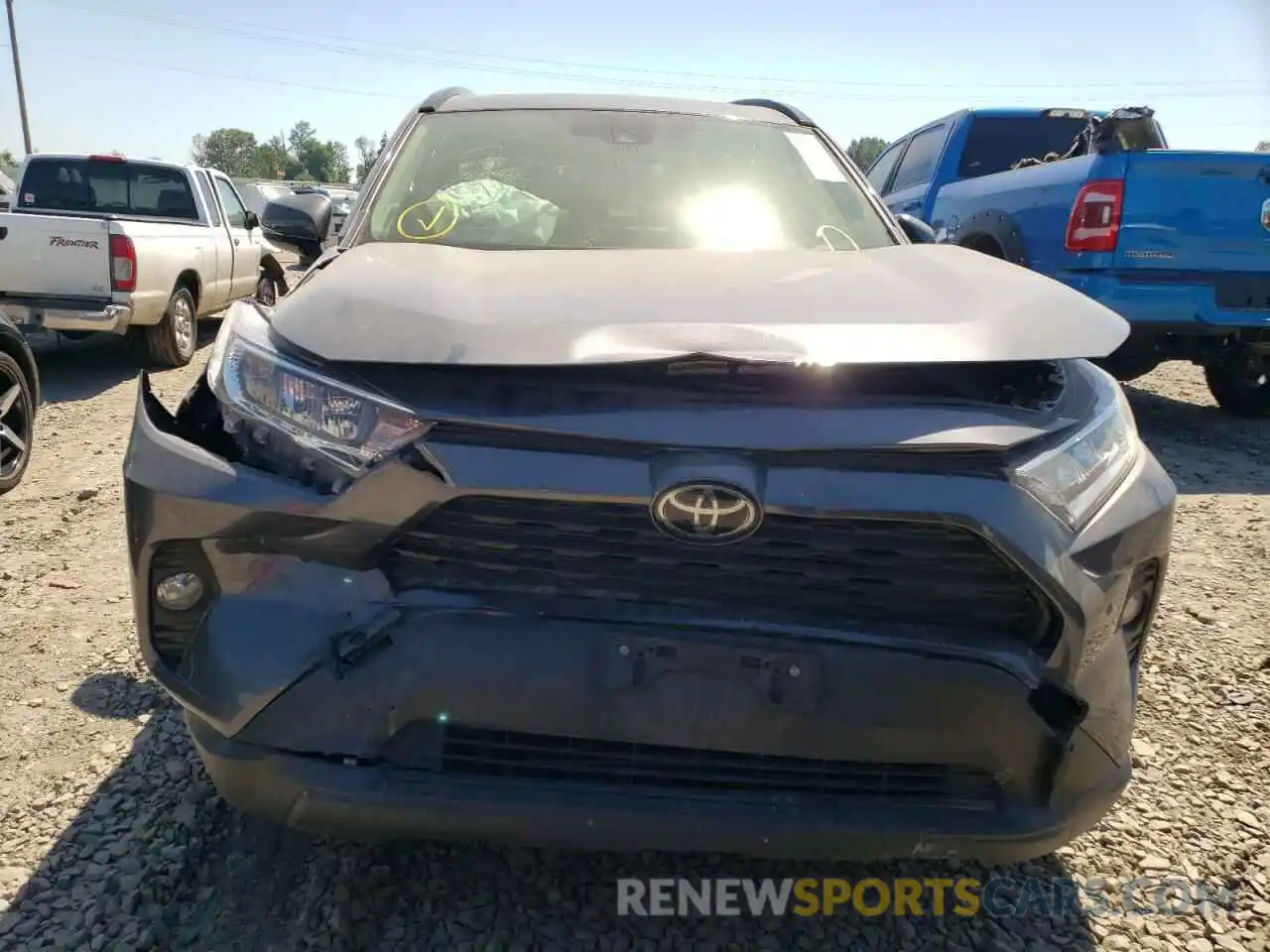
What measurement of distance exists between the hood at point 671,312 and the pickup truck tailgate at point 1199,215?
387 cm

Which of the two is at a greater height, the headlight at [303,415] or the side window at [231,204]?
the headlight at [303,415]

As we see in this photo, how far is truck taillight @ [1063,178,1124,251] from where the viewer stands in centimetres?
549

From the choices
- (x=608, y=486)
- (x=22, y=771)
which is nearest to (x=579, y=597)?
(x=608, y=486)

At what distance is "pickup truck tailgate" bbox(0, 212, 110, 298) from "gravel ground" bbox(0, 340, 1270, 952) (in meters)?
4.75

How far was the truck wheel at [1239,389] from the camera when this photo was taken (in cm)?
675

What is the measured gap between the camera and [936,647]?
1.62 meters

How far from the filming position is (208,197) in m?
9.52

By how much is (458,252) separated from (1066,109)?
7674 millimetres

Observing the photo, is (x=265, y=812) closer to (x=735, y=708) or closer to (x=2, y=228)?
(x=735, y=708)

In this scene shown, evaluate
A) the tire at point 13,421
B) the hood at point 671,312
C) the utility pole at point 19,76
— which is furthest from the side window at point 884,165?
the utility pole at point 19,76

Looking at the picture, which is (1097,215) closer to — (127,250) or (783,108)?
(783,108)

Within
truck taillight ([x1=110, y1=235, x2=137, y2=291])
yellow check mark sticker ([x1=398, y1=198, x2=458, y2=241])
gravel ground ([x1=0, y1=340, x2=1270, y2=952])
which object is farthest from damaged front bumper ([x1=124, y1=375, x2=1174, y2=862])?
truck taillight ([x1=110, y1=235, x2=137, y2=291])

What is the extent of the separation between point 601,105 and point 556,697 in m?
2.44

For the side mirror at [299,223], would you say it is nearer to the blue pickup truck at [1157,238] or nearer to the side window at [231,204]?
the blue pickup truck at [1157,238]
